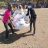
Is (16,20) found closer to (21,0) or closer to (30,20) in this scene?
(30,20)

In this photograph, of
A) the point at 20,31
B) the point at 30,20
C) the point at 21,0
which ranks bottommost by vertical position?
the point at 21,0

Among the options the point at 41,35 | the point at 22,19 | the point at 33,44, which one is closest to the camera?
the point at 33,44

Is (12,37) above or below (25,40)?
below

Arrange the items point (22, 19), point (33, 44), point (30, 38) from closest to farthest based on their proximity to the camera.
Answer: point (33, 44) → point (30, 38) → point (22, 19)

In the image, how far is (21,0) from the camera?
56656 mm

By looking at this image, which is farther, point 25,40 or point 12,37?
point 12,37

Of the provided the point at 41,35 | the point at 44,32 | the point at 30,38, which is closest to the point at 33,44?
the point at 30,38

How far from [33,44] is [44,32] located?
279 cm

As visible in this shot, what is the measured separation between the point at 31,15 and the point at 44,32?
1526mm

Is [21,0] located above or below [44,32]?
below

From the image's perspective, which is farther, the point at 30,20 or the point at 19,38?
the point at 30,20

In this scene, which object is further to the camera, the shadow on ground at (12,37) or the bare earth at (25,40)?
the shadow on ground at (12,37)

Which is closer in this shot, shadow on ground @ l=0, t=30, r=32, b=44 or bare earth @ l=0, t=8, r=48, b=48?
bare earth @ l=0, t=8, r=48, b=48

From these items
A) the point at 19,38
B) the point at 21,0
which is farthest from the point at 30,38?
the point at 21,0
